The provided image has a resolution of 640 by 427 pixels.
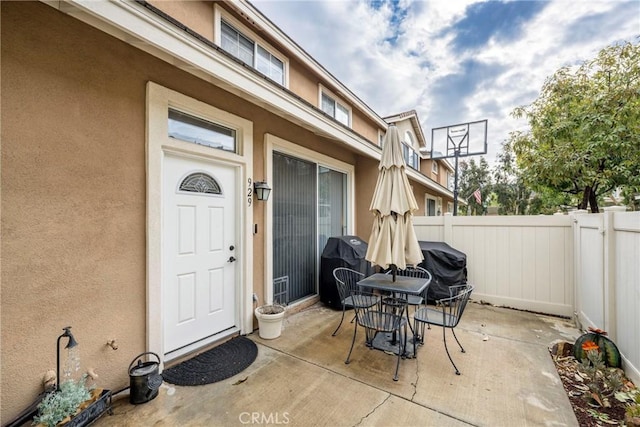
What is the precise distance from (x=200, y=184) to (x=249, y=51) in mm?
2993

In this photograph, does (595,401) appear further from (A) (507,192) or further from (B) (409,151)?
(A) (507,192)

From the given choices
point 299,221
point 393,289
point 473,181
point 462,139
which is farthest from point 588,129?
point 473,181

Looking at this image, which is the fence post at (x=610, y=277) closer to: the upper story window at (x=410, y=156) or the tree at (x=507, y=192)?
the upper story window at (x=410, y=156)

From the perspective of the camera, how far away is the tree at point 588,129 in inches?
205

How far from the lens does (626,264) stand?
2570mm

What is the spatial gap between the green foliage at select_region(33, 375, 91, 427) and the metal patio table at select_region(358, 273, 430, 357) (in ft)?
9.21

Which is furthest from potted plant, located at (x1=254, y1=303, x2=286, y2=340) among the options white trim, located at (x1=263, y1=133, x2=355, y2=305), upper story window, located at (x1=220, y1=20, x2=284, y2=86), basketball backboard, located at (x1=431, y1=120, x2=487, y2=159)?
basketball backboard, located at (x1=431, y1=120, x2=487, y2=159)

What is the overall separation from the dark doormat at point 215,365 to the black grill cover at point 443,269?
135 inches

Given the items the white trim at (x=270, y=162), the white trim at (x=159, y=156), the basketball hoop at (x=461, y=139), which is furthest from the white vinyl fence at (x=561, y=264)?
the white trim at (x=159, y=156)

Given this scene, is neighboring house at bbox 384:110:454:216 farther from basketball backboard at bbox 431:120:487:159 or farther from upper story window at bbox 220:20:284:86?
upper story window at bbox 220:20:284:86

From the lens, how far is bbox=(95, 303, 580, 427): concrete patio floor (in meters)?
2.12

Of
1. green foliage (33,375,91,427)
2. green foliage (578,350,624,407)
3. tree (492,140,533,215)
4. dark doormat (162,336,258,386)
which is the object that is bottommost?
dark doormat (162,336,258,386)

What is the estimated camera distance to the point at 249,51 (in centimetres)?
468

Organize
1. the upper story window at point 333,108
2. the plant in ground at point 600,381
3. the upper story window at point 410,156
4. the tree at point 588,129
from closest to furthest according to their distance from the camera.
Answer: the plant in ground at point 600,381, the tree at point 588,129, the upper story window at point 333,108, the upper story window at point 410,156
